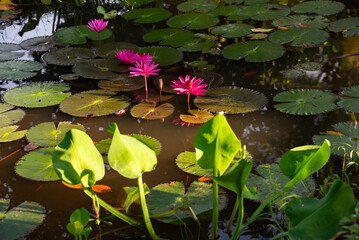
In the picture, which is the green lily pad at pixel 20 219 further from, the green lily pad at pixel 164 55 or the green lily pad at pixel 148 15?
the green lily pad at pixel 148 15

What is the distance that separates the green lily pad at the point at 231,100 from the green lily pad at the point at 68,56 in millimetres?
1074

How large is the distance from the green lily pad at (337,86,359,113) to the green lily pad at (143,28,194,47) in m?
1.33

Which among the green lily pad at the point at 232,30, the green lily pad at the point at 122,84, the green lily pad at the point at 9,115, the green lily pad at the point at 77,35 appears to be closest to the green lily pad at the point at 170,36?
the green lily pad at the point at 232,30

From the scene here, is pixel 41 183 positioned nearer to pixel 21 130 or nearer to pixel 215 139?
pixel 21 130

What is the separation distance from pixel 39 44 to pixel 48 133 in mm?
1455

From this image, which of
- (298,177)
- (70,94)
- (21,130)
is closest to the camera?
(298,177)

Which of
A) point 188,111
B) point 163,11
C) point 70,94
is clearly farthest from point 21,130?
point 163,11


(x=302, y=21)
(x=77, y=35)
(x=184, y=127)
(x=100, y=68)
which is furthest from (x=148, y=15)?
(x=184, y=127)

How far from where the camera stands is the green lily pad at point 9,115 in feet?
7.96

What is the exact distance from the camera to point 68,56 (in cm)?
321

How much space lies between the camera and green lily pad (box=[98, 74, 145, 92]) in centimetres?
271

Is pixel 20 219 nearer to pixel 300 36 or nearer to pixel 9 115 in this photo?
pixel 9 115

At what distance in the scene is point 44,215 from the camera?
1.74 meters

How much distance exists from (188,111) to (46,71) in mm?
1206
